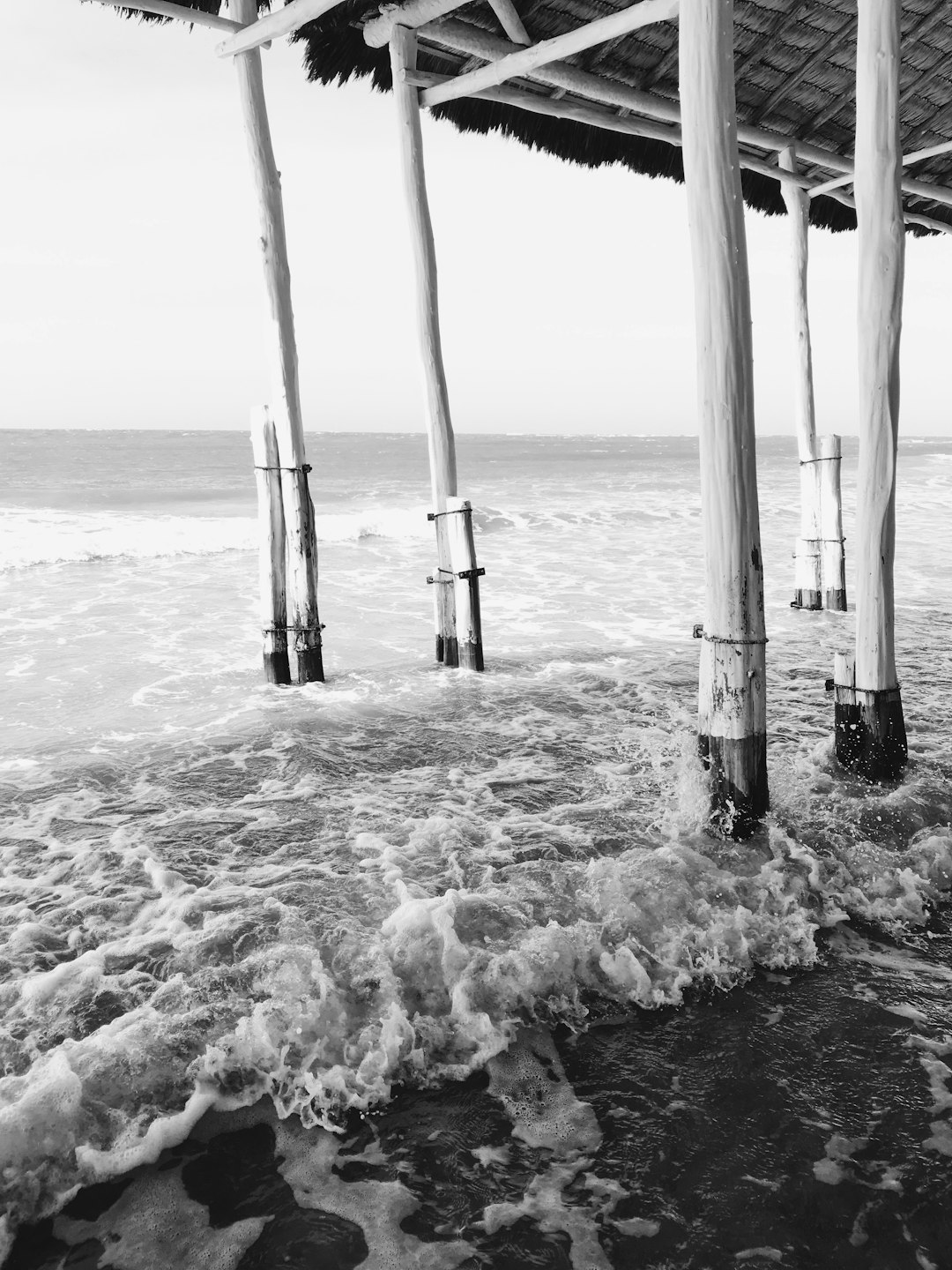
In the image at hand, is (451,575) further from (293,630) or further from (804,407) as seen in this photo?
(804,407)

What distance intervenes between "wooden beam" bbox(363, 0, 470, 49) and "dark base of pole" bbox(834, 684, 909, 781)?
4516 millimetres

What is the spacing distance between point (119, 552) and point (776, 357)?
1182 inches

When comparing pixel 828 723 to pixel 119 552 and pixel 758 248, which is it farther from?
pixel 758 248

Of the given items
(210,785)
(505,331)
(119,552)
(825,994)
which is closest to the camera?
(825,994)

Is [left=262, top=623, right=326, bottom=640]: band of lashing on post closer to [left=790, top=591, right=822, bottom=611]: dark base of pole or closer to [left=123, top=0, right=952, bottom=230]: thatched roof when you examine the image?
[left=123, top=0, right=952, bottom=230]: thatched roof

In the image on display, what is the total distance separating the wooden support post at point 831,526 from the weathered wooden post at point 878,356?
449 centimetres

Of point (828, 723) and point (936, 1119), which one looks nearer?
point (936, 1119)

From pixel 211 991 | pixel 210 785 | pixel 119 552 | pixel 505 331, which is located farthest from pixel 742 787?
pixel 505 331

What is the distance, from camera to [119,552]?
47.1 ft

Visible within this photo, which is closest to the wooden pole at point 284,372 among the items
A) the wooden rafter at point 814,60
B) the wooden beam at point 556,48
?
the wooden beam at point 556,48

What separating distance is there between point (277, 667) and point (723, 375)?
4.02 meters

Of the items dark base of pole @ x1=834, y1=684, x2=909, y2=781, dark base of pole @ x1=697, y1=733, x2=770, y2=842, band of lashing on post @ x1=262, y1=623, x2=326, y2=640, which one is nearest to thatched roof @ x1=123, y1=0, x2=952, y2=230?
band of lashing on post @ x1=262, y1=623, x2=326, y2=640

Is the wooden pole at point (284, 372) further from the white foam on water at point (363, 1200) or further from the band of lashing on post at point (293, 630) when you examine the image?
the white foam on water at point (363, 1200)

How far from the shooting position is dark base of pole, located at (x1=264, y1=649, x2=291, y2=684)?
6254 millimetres
